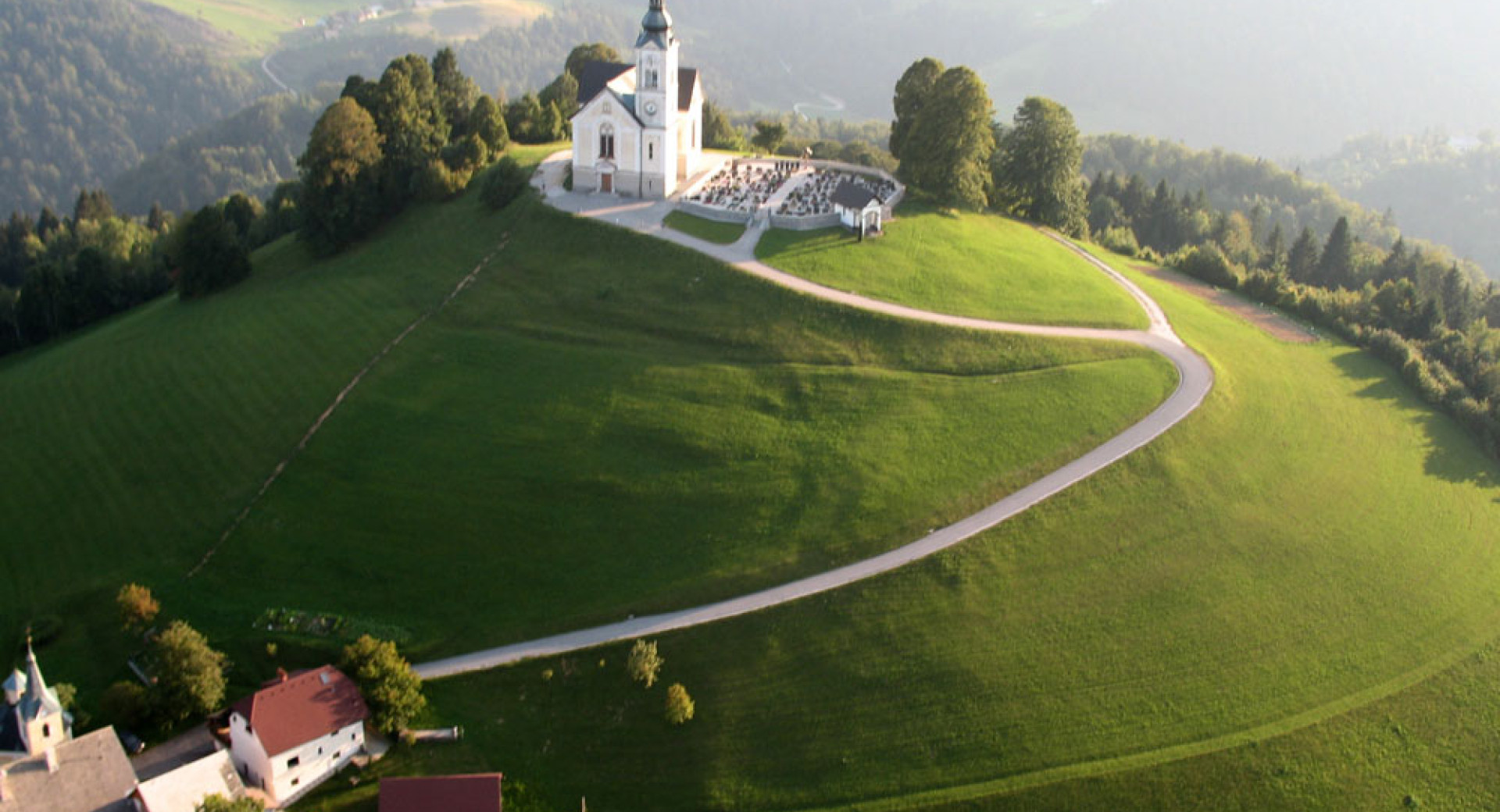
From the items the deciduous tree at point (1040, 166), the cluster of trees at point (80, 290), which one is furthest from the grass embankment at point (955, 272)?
the cluster of trees at point (80, 290)

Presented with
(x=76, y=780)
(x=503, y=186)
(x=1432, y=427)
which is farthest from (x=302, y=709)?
(x=1432, y=427)

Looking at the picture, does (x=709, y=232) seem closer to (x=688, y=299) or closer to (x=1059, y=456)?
(x=688, y=299)

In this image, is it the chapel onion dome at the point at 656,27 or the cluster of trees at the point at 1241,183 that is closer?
the chapel onion dome at the point at 656,27

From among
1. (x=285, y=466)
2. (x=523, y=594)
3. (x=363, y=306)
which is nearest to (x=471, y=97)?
(x=363, y=306)

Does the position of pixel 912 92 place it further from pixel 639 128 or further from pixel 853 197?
pixel 639 128

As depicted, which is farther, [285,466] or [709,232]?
[709,232]

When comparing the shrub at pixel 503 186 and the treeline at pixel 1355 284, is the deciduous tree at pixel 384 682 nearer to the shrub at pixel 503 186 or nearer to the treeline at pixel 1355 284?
the shrub at pixel 503 186
